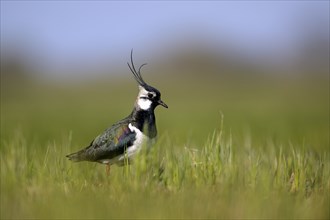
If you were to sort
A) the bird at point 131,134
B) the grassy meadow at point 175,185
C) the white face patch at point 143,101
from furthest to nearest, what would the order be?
1. the white face patch at point 143,101
2. the bird at point 131,134
3. the grassy meadow at point 175,185

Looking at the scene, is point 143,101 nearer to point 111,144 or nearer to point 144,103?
point 144,103

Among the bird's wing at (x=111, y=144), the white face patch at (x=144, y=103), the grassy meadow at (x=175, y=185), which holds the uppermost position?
the white face patch at (x=144, y=103)

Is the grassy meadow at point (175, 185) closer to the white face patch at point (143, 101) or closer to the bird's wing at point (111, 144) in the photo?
the bird's wing at point (111, 144)

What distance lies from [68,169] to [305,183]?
1833 mm

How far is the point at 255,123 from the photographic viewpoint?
15836 mm

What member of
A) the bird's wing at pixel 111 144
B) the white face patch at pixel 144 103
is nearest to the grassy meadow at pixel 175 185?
the bird's wing at pixel 111 144

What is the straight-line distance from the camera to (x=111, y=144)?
5930 mm

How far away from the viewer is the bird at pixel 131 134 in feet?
19.1

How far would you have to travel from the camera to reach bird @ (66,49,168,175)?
19.1 feet

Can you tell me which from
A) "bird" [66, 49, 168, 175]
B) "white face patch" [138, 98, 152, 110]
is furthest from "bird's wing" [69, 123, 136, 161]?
"white face patch" [138, 98, 152, 110]

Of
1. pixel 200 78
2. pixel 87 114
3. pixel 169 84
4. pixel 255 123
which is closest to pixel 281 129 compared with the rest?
pixel 255 123

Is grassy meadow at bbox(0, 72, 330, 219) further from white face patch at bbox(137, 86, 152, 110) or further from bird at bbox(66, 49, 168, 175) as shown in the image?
white face patch at bbox(137, 86, 152, 110)

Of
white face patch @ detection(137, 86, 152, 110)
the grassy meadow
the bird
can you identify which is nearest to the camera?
the grassy meadow

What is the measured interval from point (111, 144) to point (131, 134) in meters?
0.21
